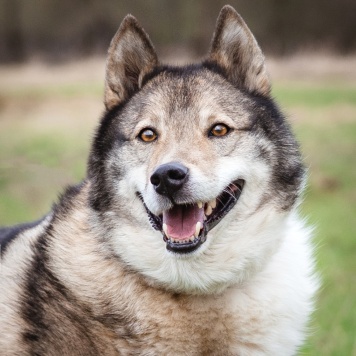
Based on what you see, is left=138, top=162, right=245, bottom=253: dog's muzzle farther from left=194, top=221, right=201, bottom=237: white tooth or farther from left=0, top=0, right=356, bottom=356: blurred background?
left=0, top=0, right=356, bottom=356: blurred background

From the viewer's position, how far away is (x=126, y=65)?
4547mm

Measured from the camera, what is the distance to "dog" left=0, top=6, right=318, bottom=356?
3.86 metres

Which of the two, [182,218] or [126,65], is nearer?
[182,218]

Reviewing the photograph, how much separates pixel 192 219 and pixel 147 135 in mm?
620

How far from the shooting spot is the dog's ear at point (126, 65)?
442 centimetres

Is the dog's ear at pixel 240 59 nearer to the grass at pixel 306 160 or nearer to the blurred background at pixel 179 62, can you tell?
the blurred background at pixel 179 62

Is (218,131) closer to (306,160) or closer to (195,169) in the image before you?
(195,169)

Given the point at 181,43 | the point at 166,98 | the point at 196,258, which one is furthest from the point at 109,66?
the point at 181,43

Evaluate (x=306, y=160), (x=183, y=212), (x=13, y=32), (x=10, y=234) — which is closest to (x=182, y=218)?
(x=183, y=212)

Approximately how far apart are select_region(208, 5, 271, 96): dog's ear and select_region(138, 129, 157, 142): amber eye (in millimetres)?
694

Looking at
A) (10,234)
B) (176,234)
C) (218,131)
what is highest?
(218,131)

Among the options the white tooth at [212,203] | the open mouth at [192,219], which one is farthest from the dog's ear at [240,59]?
the white tooth at [212,203]

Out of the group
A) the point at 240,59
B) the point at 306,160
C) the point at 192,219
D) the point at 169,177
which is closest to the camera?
the point at 169,177

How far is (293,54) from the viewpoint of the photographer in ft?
64.0
